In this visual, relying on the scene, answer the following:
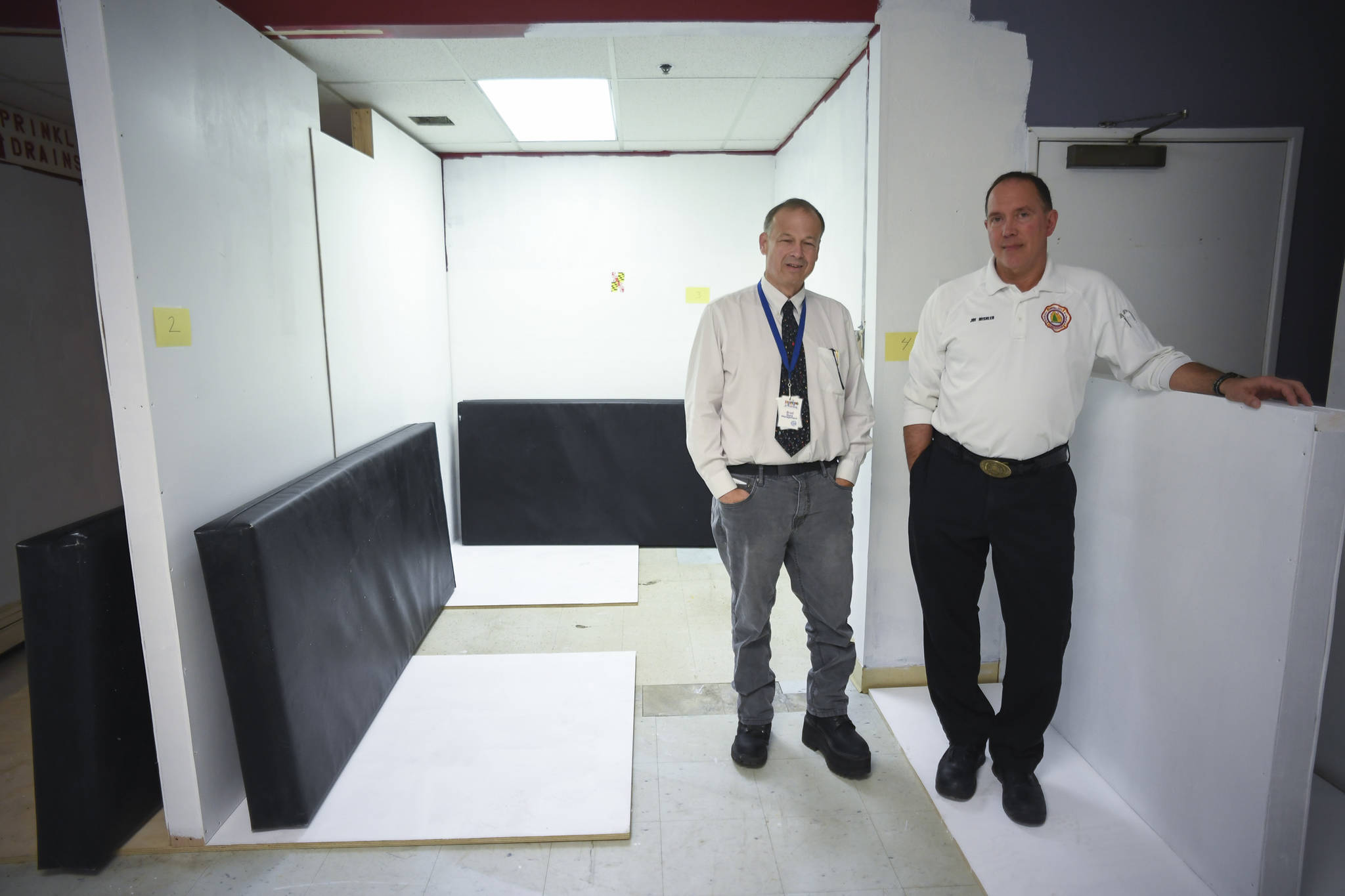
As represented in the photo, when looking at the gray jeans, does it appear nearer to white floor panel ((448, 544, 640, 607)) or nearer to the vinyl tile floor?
the vinyl tile floor

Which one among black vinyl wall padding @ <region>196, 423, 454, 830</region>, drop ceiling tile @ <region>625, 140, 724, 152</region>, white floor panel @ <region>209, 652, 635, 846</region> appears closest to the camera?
black vinyl wall padding @ <region>196, 423, 454, 830</region>

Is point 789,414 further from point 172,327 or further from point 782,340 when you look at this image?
point 172,327

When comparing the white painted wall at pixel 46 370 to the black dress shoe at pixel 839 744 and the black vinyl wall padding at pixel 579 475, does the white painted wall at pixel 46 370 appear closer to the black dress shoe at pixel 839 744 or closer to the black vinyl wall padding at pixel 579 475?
the black vinyl wall padding at pixel 579 475

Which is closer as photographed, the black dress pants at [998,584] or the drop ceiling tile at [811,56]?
the black dress pants at [998,584]

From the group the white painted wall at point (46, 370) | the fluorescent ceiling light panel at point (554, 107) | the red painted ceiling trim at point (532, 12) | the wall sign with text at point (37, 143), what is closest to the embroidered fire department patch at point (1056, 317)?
the red painted ceiling trim at point (532, 12)

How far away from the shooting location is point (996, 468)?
1940 millimetres

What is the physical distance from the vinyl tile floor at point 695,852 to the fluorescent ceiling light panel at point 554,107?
254 cm

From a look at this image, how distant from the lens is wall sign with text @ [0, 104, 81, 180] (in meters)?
3.20

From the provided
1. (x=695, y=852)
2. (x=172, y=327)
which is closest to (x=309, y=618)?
(x=172, y=327)

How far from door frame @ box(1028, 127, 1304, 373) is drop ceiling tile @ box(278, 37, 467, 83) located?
2.10 m

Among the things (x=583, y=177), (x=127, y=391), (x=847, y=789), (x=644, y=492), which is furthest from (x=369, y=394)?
(x=847, y=789)

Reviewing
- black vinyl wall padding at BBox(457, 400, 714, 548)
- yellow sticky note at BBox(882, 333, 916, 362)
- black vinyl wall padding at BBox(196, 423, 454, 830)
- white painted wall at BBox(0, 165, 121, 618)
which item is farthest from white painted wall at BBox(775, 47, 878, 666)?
white painted wall at BBox(0, 165, 121, 618)

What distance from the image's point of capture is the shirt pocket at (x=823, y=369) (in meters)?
2.12

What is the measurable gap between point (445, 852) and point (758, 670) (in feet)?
3.27
